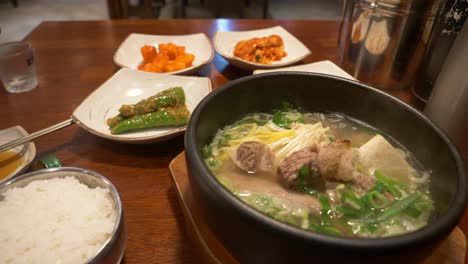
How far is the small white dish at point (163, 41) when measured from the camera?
208 centimetres

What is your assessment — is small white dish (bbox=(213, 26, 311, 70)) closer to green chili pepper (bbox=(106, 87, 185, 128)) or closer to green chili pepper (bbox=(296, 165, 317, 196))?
green chili pepper (bbox=(106, 87, 185, 128))

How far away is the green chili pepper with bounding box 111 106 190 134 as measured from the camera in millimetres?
1480

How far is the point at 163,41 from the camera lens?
8.01 ft

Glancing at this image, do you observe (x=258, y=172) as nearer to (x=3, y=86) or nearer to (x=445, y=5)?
(x=445, y=5)

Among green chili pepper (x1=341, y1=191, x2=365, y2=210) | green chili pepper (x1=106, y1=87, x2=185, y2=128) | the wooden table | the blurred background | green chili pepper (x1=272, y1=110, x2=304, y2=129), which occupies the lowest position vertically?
the blurred background

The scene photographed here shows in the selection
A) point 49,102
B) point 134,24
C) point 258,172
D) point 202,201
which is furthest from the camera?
point 134,24

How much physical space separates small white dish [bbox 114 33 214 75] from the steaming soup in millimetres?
935

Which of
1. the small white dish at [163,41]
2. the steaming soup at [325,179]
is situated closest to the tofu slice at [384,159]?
the steaming soup at [325,179]

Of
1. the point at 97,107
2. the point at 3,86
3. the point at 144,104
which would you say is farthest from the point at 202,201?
the point at 3,86

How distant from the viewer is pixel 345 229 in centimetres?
94

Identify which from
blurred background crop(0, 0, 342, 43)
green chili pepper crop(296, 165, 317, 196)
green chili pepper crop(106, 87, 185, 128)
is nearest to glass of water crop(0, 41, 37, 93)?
green chili pepper crop(106, 87, 185, 128)

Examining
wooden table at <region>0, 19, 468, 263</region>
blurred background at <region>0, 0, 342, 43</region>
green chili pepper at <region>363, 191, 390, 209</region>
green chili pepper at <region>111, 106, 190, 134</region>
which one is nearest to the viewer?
green chili pepper at <region>363, 191, 390, 209</region>

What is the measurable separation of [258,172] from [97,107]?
36.1 inches

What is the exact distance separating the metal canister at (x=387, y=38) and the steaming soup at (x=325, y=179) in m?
0.76
